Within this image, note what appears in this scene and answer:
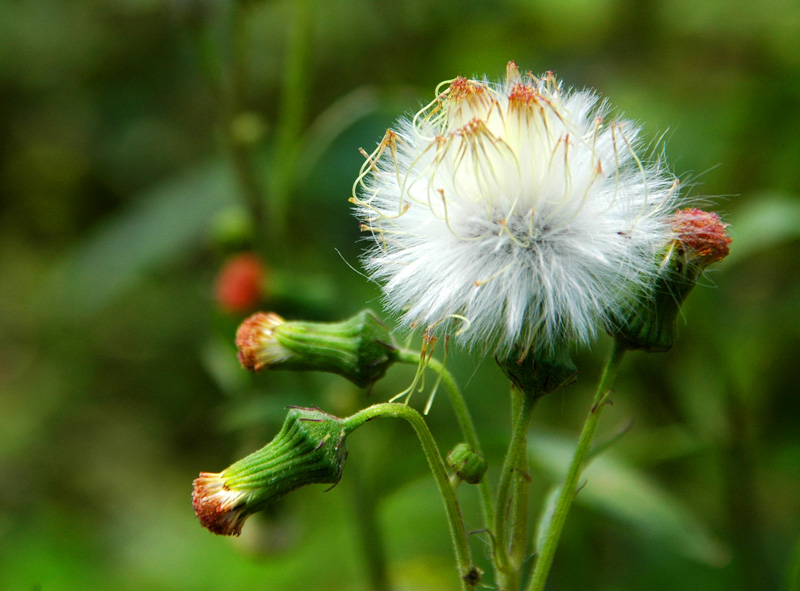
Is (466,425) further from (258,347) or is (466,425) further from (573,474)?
(258,347)

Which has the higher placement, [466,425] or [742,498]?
Answer: [742,498]

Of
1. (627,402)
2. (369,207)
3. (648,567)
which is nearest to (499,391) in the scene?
(627,402)

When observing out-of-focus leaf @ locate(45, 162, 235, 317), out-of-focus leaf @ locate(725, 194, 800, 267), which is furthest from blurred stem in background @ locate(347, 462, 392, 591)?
out-of-focus leaf @ locate(45, 162, 235, 317)

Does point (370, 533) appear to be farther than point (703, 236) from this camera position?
Yes

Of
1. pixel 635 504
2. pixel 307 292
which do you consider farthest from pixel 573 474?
pixel 307 292

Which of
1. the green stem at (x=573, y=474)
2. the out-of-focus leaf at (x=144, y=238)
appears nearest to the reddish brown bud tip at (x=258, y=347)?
the green stem at (x=573, y=474)

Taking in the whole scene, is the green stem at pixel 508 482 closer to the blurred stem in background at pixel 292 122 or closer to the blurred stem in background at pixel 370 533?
the blurred stem in background at pixel 370 533
